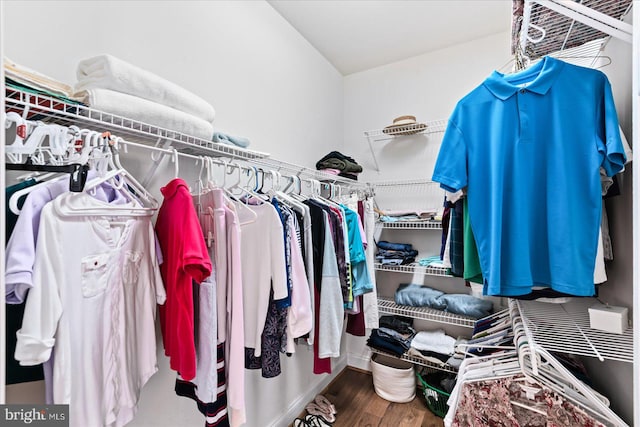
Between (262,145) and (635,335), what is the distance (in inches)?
68.2

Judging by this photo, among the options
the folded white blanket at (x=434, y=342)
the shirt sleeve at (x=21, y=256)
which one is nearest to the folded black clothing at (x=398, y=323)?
the folded white blanket at (x=434, y=342)

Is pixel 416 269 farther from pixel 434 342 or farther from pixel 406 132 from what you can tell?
pixel 406 132

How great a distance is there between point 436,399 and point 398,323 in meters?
0.56

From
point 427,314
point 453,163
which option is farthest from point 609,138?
point 427,314

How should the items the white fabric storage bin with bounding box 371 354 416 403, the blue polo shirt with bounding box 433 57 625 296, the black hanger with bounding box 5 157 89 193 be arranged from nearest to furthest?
the black hanger with bounding box 5 157 89 193 → the blue polo shirt with bounding box 433 57 625 296 → the white fabric storage bin with bounding box 371 354 416 403

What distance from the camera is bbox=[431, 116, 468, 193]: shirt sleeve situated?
1063mm

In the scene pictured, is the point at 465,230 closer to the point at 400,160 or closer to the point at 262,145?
the point at 262,145

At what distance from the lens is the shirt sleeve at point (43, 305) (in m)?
0.62

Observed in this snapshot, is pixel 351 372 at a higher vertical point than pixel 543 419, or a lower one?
lower

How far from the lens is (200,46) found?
4.68 ft

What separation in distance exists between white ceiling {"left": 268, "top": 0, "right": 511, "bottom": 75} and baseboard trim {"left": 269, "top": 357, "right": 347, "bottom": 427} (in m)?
2.64

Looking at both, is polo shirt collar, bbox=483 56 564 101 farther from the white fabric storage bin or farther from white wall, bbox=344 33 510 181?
the white fabric storage bin

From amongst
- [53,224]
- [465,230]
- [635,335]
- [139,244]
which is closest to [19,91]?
[53,224]

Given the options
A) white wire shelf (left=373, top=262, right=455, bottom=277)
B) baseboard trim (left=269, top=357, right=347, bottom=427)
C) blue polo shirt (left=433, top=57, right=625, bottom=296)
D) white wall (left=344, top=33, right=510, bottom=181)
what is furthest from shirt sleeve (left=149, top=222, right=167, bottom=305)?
white wall (left=344, top=33, right=510, bottom=181)
